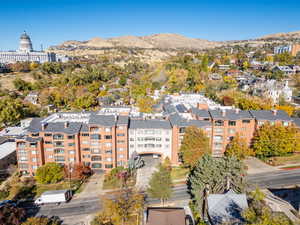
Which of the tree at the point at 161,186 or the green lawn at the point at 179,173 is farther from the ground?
the tree at the point at 161,186

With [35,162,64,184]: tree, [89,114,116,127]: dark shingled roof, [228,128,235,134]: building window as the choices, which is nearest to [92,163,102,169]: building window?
[35,162,64,184]: tree

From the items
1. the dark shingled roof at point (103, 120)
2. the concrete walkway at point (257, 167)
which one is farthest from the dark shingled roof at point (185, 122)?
the dark shingled roof at point (103, 120)

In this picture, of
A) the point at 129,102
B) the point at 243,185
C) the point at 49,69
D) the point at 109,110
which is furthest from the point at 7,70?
the point at 243,185

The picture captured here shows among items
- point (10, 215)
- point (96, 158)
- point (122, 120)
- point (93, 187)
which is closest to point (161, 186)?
point (93, 187)

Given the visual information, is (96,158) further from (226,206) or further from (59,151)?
(226,206)

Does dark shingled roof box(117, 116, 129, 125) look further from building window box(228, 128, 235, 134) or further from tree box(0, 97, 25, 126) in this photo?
tree box(0, 97, 25, 126)

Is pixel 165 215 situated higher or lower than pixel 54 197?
higher

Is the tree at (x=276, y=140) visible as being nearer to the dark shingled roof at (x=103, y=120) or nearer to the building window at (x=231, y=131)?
the building window at (x=231, y=131)

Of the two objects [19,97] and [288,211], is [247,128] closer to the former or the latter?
[288,211]
